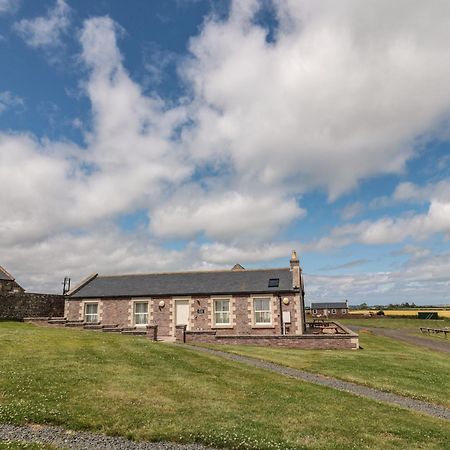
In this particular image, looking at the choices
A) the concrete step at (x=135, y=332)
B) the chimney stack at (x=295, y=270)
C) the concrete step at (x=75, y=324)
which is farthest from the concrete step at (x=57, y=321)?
the chimney stack at (x=295, y=270)

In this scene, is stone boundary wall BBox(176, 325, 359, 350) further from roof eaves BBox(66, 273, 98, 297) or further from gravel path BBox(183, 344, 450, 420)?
roof eaves BBox(66, 273, 98, 297)

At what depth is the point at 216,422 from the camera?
10727mm

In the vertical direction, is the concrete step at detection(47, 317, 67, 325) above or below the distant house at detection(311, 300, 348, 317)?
below

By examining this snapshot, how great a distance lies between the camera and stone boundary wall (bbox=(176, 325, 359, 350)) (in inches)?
1095

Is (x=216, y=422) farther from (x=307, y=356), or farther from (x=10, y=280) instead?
(x=10, y=280)

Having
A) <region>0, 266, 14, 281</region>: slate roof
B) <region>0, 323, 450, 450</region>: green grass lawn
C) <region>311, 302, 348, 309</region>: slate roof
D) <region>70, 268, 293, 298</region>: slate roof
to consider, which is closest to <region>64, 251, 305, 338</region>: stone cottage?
<region>70, 268, 293, 298</region>: slate roof

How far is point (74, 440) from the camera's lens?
9328 mm

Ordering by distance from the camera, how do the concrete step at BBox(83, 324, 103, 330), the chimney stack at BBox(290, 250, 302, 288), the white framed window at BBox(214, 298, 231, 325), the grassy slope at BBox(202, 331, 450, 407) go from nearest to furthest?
the grassy slope at BBox(202, 331, 450, 407) < the concrete step at BBox(83, 324, 103, 330) < the chimney stack at BBox(290, 250, 302, 288) < the white framed window at BBox(214, 298, 231, 325)

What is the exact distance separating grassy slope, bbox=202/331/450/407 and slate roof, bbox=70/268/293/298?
822cm

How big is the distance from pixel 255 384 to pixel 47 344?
39.1 ft

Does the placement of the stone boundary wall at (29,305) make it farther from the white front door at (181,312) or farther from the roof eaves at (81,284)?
the white front door at (181,312)

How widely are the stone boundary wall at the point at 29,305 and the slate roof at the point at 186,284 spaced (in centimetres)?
309

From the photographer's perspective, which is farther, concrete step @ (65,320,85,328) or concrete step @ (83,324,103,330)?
concrete step @ (65,320,85,328)

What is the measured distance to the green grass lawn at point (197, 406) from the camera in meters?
10.0
